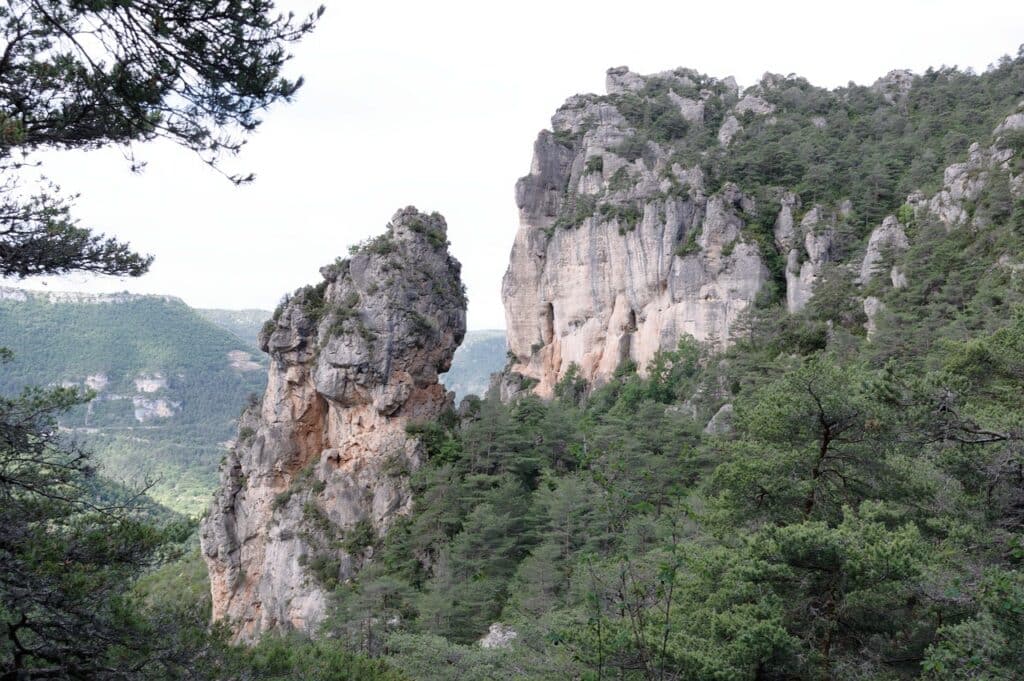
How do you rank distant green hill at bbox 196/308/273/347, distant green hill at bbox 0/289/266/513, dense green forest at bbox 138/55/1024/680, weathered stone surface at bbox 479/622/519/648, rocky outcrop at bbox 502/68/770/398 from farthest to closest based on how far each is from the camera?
distant green hill at bbox 196/308/273/347 → distant green hill at bbox 0/289/266/513 → rocky outcrop at bbox 502/68/770/398 → weathered stone surface at bbox 479/622/519/648 → dense green forest at bbox 138/55/1024/680

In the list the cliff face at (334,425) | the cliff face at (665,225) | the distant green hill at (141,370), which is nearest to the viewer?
the cliff face at (334,425)

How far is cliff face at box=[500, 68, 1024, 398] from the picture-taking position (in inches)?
1451

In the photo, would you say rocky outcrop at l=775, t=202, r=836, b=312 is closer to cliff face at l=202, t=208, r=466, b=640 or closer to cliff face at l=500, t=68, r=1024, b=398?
cliff face at l=500, t=68, r=1024, b=398

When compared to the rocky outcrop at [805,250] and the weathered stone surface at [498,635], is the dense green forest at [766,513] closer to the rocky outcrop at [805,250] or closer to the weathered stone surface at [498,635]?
the weathered stone surface at [498,635]

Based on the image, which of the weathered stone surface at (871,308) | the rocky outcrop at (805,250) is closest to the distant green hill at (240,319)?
the rocky outcrop at (805,250)

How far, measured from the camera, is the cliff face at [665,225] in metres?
36.8

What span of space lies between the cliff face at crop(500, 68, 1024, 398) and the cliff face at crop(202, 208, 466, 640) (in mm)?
17806

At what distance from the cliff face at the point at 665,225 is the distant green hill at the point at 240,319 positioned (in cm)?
12412

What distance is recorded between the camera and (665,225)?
4112 centimetres

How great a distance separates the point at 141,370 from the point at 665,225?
79.6 meters

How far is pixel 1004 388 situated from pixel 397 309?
18174 millimetres

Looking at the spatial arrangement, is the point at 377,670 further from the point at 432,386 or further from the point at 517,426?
the point at 432,386

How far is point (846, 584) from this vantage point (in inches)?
319

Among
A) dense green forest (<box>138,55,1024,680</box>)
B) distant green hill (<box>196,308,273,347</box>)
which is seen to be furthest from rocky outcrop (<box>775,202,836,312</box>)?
distant green hill (<box>196,308,273,347</box>)
